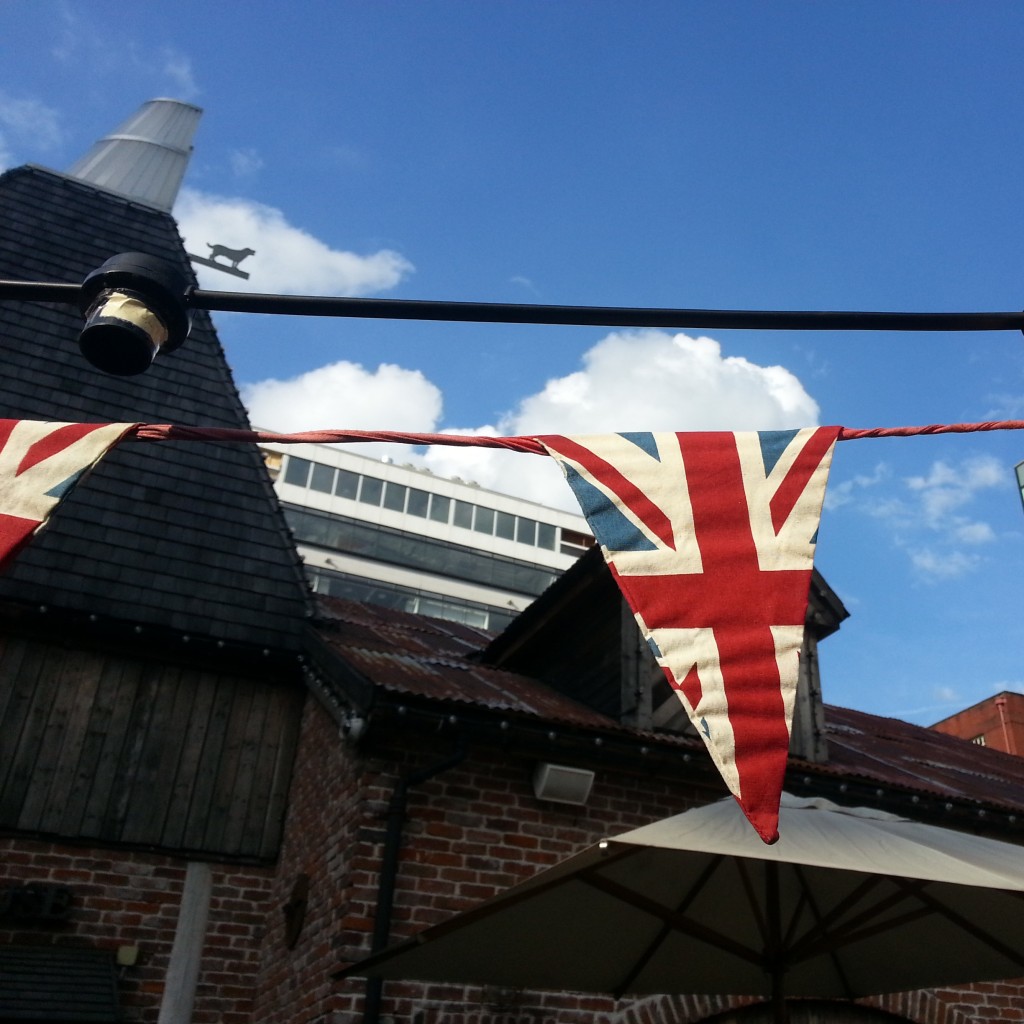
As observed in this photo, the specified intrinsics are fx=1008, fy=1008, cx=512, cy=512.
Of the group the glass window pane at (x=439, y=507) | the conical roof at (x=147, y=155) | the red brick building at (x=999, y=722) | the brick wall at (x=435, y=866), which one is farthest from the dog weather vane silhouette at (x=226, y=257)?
the glass window pane at (x=439, y=507)

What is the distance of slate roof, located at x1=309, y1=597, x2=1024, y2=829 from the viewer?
22.3 feet

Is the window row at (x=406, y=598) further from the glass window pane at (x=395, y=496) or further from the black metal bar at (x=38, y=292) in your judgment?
the black metal bar at (x=38, y=292)

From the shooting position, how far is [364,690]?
636 cm

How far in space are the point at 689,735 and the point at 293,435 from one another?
15.9 feet

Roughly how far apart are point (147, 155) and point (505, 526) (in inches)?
1145

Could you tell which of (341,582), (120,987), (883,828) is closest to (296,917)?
(120,987)

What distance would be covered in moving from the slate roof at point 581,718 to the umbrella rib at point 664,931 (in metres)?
2.00

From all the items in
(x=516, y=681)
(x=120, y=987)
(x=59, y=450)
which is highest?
(x=516, y=681)

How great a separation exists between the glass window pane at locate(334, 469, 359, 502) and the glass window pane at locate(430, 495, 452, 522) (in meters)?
3.31

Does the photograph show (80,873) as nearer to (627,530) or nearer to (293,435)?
(293,435)

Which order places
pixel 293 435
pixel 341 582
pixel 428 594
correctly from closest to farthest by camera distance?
pixel 293 435 → pixel 341 582 → pixel 428 594

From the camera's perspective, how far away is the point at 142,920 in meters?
7.32

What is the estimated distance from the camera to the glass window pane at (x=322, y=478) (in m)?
37.9

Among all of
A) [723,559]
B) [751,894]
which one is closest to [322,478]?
[751,894]
